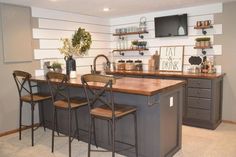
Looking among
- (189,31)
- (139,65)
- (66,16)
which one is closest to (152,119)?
(189,31)

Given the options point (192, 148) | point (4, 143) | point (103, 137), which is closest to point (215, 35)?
point (192, 148)

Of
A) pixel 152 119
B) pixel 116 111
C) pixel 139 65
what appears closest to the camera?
pixel 116 111

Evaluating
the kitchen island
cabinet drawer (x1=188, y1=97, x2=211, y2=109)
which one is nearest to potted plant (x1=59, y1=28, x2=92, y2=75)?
the kitchen island

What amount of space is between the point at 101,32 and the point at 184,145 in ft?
11.2

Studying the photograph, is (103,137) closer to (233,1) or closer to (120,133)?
(120,133)

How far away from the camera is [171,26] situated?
15.7 ft

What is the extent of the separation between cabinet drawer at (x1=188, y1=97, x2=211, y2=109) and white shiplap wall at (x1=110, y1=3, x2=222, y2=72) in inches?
31.2

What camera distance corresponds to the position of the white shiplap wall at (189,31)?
14.2 ft

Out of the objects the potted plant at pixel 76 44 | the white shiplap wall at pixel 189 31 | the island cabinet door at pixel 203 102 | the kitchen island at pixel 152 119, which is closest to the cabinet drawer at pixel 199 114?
the island cabinet door at pixel 203 102

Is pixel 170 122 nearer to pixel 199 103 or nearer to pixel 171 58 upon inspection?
pixel 199 103

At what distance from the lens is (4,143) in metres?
3.53

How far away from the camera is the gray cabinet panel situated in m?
3.79

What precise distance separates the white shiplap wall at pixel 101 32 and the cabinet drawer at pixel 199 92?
708 mm

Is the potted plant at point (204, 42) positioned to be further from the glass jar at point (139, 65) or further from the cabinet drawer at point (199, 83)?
the glass jar at point (139, 65)
